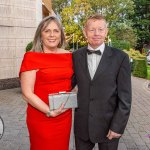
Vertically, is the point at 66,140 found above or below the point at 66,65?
below

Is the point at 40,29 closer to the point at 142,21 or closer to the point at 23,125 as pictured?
the point at 23,125

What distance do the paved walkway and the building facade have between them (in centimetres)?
113

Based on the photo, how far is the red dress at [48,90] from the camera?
10.5 ft

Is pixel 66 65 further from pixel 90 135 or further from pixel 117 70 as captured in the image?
pixel 90 135

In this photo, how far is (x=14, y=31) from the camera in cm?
1218

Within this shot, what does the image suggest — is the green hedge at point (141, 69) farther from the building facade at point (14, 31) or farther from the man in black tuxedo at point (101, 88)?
the man in black tuxedo at point (101, 88)

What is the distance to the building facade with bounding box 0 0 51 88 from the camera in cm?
1169

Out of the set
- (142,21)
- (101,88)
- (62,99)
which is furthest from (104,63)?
(142,21)

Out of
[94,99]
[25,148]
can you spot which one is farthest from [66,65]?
[25,148]

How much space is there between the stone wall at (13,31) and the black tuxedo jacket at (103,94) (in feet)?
28.6

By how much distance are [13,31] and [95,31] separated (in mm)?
9455

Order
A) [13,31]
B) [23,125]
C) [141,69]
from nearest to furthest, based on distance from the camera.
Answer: [23,125], [13,31], [141,69]

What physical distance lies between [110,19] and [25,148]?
33409 mm

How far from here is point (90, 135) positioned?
3.29m
